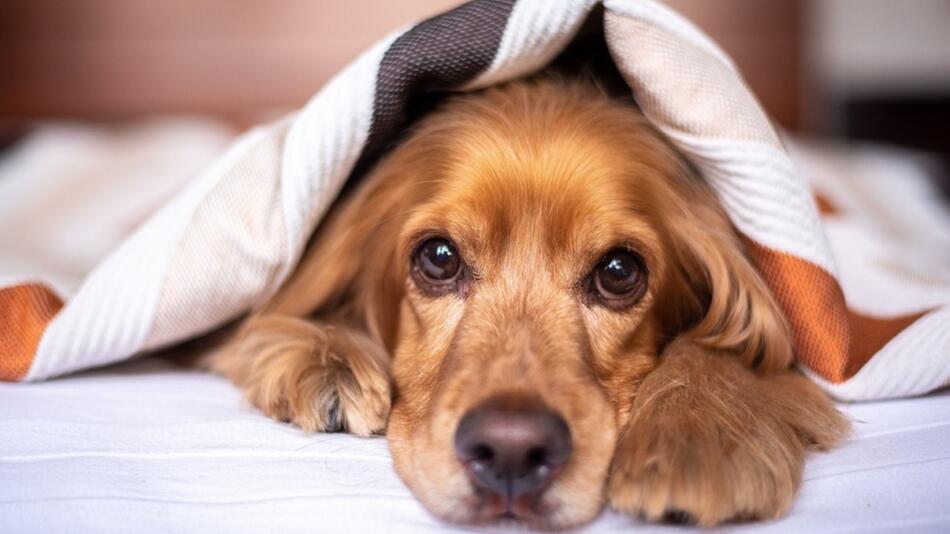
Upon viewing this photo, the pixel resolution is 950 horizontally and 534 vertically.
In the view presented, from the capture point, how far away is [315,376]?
1.54m

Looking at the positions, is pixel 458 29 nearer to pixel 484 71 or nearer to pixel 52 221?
pixel 484 71

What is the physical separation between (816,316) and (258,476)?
39.5 inches

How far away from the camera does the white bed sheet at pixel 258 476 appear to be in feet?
3.82

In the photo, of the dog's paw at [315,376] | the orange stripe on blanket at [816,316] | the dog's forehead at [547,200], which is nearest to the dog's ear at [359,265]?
the dog's paw at [315,376]

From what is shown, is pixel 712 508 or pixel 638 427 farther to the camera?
pixel 638 427

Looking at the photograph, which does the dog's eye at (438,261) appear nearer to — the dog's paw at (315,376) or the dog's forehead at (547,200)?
the dog's forehead at (547,200)

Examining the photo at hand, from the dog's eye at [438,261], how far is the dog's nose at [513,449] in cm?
46

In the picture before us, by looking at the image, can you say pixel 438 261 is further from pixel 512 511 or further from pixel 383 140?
pixel 512 511

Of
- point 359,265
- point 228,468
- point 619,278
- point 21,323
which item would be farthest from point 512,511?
point 21,323

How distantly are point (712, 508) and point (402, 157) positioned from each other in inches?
39.7

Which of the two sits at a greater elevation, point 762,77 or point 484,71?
point 484,71

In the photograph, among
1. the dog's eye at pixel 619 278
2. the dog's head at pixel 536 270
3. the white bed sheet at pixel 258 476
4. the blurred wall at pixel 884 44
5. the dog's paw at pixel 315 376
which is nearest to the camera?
the white bed sheet at pixel 258 476

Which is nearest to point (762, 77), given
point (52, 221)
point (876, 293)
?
point (876, 293)

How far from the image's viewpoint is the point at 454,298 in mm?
1642
